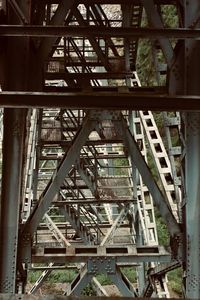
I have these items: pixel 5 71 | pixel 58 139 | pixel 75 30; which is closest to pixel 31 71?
pixel 5 71

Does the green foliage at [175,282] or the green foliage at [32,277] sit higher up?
the green foliage at [175,282]

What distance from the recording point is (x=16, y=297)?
11.4ft

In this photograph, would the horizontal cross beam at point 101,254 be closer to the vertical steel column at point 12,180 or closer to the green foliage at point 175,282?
the vertical steel column at point 12,180

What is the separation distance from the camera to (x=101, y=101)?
16.8 feet

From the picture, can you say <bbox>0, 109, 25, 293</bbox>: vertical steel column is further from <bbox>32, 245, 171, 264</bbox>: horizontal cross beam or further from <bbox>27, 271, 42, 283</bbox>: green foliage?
<bbox>27, 271, 42, 283</bbox>: green foliage

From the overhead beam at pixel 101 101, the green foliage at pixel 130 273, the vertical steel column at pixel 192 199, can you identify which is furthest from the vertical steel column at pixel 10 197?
the green foliage at pixel 130 273

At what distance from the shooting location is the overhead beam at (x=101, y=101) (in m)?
5.00

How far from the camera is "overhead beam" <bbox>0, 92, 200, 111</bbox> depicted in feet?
16.4

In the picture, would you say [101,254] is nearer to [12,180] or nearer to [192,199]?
[192,199]

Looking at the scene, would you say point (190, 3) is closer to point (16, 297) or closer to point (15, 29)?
point (15, 29)

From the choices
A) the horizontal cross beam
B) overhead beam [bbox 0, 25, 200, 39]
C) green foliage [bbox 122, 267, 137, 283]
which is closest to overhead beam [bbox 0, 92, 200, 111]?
overhead beam [bbox 0, 25, 200, 39]

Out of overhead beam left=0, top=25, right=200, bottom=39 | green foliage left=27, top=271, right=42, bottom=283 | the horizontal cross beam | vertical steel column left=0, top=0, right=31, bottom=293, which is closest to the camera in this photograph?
overhead beam left=0, top=25, right=200, bottom=39

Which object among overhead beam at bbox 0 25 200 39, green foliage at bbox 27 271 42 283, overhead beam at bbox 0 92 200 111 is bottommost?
green foliage at bbox 27 271 42 283

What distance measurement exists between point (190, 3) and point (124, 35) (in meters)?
1.10
